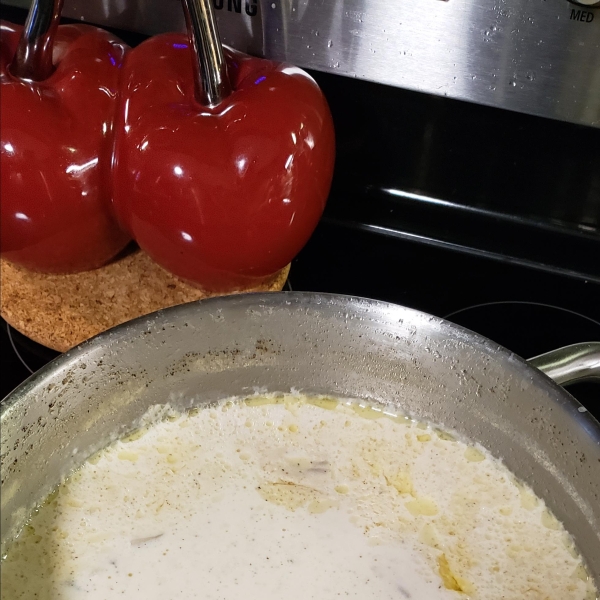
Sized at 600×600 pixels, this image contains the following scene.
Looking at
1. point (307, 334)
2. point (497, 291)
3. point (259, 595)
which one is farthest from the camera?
point (497, 291)

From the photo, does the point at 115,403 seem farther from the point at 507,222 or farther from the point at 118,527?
the point at 507,222

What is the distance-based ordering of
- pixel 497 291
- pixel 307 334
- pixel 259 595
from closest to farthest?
pixel 259 595 < pixel 307 334 < pixel 497 291

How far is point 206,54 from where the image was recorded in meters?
0.61

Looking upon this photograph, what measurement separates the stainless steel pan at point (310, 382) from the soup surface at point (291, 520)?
0.06 feet

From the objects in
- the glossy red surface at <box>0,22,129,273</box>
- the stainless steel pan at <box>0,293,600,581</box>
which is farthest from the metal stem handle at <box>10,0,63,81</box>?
the stainless steel pan at <box>0,293,600,581</box>

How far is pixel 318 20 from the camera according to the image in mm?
657

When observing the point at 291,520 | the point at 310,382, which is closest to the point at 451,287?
the point at 310,382

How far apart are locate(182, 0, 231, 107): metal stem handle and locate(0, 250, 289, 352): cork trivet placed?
0.65 feet

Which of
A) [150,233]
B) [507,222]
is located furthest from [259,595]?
[507,222]

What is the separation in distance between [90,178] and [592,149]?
0.49 meters

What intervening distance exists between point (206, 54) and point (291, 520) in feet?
1.27

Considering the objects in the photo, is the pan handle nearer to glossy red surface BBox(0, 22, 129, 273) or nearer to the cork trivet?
the cork trivet

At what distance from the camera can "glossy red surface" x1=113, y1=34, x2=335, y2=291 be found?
62 cm

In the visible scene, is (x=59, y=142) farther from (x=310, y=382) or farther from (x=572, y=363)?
(x=572, y=363)
